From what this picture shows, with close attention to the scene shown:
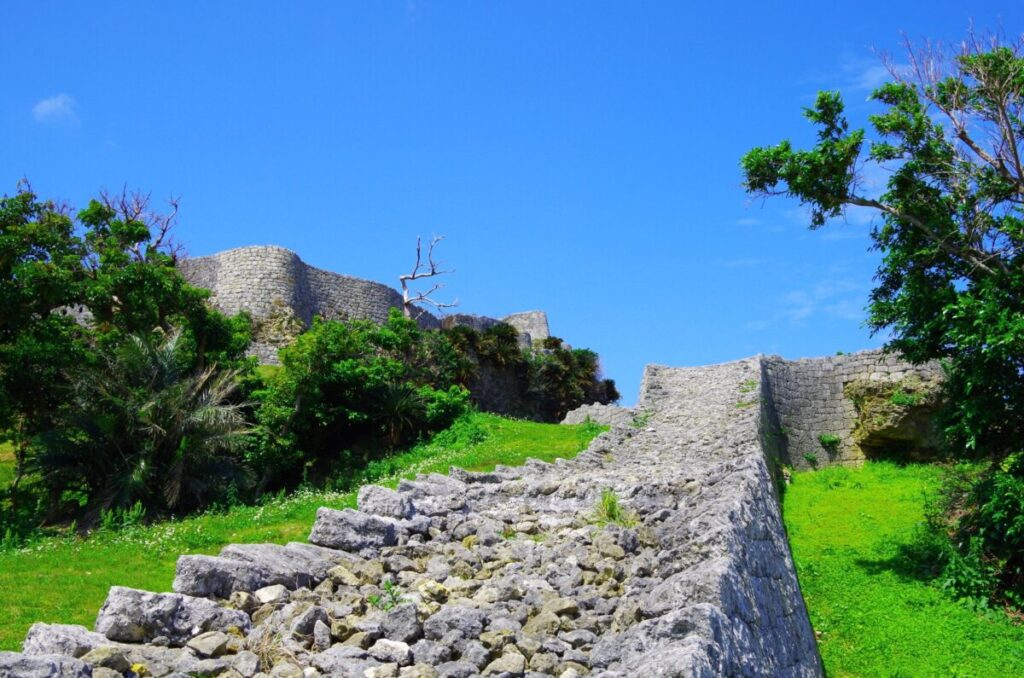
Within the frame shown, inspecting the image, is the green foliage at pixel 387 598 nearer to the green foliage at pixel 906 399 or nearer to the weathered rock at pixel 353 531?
the weathered rock at pixel 353 531

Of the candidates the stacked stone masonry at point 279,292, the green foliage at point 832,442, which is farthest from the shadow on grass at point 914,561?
the stacked stone masonry at point 279,292

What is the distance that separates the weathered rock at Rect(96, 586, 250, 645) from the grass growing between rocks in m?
1.33

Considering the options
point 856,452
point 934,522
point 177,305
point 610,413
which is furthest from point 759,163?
point 177,305

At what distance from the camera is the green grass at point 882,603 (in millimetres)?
9758

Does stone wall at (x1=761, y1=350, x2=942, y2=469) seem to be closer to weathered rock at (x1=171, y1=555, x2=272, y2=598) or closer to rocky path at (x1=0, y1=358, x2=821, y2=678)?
rocky path at (x1=0, y1=358, x2=821, y2=678)

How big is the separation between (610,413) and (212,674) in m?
16.8

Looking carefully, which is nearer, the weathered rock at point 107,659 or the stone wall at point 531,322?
the weathered rock at point 107,659

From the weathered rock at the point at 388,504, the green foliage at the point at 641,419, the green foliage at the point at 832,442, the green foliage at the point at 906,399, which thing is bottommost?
the weathered rock at the point at 388,504

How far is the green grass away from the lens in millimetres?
9758

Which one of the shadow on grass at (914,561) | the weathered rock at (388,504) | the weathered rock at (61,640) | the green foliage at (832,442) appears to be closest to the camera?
the weathered rock at (61,640)

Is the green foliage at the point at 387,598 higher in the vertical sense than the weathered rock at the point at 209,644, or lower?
higher

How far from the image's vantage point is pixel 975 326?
11.9 m

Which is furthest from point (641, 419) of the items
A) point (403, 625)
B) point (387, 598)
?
point (403, 625)

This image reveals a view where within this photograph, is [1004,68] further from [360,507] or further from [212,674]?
[212,674]
